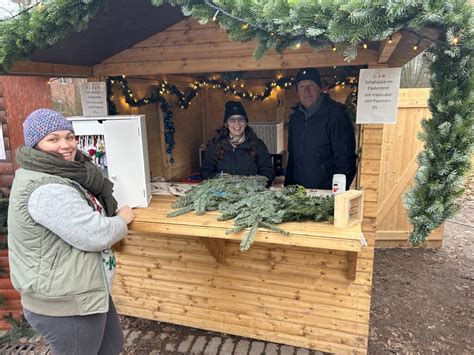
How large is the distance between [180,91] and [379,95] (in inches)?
124

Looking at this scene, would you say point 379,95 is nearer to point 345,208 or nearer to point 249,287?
point 345,208

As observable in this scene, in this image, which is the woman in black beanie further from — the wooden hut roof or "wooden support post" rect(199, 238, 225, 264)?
"wooden support post" rect(199, 238, 225, 264)

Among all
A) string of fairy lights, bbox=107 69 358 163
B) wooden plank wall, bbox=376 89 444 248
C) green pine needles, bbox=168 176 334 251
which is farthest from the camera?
wooden plank wall, bbox=376 89 444 248

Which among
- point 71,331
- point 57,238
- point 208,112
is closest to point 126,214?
point 57,238

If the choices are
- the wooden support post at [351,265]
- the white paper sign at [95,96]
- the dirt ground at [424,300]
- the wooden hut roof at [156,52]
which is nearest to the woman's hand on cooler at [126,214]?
the wooden hut roof at [156,52]

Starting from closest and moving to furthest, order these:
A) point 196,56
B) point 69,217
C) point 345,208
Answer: point 69,217, point 345,208, point 196,56

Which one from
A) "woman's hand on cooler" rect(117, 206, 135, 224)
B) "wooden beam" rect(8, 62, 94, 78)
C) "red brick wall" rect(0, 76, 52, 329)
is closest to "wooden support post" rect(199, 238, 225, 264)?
"woman's hand on cooler" rect(117, 206, 135, 224)

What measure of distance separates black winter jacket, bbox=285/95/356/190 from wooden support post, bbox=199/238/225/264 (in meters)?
0.98

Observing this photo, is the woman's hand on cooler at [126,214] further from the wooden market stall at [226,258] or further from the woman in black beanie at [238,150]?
the woman in black beanie at [238,150]

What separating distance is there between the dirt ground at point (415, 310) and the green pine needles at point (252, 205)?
1589 mm

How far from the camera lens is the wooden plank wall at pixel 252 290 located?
3033 millimetres

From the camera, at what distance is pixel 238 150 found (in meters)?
3.31

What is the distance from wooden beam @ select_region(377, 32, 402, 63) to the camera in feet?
5.99

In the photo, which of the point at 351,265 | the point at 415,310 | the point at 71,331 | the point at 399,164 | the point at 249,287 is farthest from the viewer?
the point at 399,164
